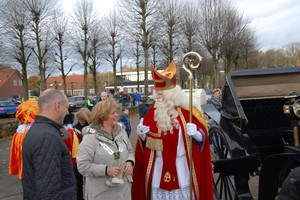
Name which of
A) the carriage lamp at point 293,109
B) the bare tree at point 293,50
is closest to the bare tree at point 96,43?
the carriage lamp at point 293,109

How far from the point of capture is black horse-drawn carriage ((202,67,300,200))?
297cm

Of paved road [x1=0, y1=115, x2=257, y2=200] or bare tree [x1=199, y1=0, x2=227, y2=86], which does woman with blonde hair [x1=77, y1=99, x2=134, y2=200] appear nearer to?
paved road [x1=0, y1=115, x2=257, y2=200]

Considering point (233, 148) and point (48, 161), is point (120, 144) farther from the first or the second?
point (233, 148)

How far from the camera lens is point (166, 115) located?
284cm

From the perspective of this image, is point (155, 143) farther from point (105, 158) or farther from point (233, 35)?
point (233, 35)

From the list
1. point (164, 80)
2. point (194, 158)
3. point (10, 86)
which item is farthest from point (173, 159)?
point (10, 86)

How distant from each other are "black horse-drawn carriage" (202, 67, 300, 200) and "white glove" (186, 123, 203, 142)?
385mm

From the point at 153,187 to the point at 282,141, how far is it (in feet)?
7.37

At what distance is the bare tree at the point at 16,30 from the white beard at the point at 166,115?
17599 millimetres

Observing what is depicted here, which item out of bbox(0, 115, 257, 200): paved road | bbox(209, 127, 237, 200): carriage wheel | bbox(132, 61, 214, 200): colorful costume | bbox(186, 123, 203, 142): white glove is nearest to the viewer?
bbox(186, 123, 203, 142): white glove

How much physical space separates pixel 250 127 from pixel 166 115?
2093mm

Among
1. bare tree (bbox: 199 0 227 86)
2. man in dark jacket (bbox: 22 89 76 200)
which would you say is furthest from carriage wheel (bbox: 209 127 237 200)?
bare tree (bbox: 199 0 227 86)

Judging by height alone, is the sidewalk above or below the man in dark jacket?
below

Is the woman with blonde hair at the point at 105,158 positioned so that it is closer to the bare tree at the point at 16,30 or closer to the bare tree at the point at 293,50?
the bare tree at the point at 16,30
